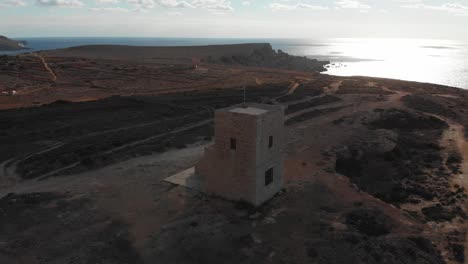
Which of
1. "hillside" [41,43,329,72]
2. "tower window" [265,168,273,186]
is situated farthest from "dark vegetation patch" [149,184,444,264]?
"hillside" [41,43,329,72]

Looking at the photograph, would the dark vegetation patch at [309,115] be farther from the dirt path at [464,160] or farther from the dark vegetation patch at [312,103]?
the dirt path at [464,160]

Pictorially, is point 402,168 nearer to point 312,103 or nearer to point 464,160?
point 464,160

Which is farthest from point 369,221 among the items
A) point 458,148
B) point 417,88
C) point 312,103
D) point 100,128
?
point 417,88

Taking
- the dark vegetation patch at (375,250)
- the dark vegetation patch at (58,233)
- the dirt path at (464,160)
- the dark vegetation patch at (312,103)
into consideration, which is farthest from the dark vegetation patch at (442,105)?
the dark vegetation patch at (58,233)

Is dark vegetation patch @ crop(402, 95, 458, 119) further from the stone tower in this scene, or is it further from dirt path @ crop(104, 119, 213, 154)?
the stone tower

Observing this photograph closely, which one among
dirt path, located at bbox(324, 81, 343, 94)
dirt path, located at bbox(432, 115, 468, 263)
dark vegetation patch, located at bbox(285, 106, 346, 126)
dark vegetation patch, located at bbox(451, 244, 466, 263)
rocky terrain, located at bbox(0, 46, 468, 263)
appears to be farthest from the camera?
dirt path, located at bbox(324, 81, 343, 94)

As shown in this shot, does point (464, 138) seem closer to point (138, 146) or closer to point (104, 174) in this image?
point (138, 146)
